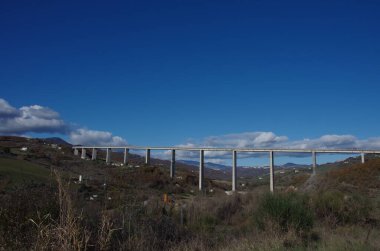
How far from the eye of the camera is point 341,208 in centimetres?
1551

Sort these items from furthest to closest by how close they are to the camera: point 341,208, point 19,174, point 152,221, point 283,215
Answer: point 19,174, point 341,208, point 283,215, point 152,221

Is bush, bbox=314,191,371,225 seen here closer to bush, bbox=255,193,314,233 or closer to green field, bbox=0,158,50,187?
bush, bbox=255,193,314,233

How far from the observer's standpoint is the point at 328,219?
46.9 ft

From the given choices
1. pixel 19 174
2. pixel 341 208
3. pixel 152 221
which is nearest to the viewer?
pixel 152 221

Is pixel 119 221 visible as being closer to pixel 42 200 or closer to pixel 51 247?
pixel 42 200

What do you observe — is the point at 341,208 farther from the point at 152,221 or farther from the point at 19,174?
Result: the point at 19,174

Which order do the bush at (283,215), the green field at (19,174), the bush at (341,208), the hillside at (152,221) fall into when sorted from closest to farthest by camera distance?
the hillside at (152,221), the bush at (283,215), the green field at (19,174), the bush at (341,208)

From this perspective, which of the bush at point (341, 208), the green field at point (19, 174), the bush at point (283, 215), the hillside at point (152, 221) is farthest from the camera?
the bush at point (341, 208)

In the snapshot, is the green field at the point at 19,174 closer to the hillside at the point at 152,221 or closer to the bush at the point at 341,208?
the hillside at the point at 152,221

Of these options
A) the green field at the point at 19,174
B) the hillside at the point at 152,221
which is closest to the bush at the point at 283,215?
the hillside at the point at 152,221

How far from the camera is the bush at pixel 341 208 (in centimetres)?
1510

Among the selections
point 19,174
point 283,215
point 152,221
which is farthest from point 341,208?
point 19,174

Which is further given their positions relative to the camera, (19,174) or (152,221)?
(19,174)

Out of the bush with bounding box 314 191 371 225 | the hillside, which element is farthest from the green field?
the bush with bounding box 314 191 371 225
